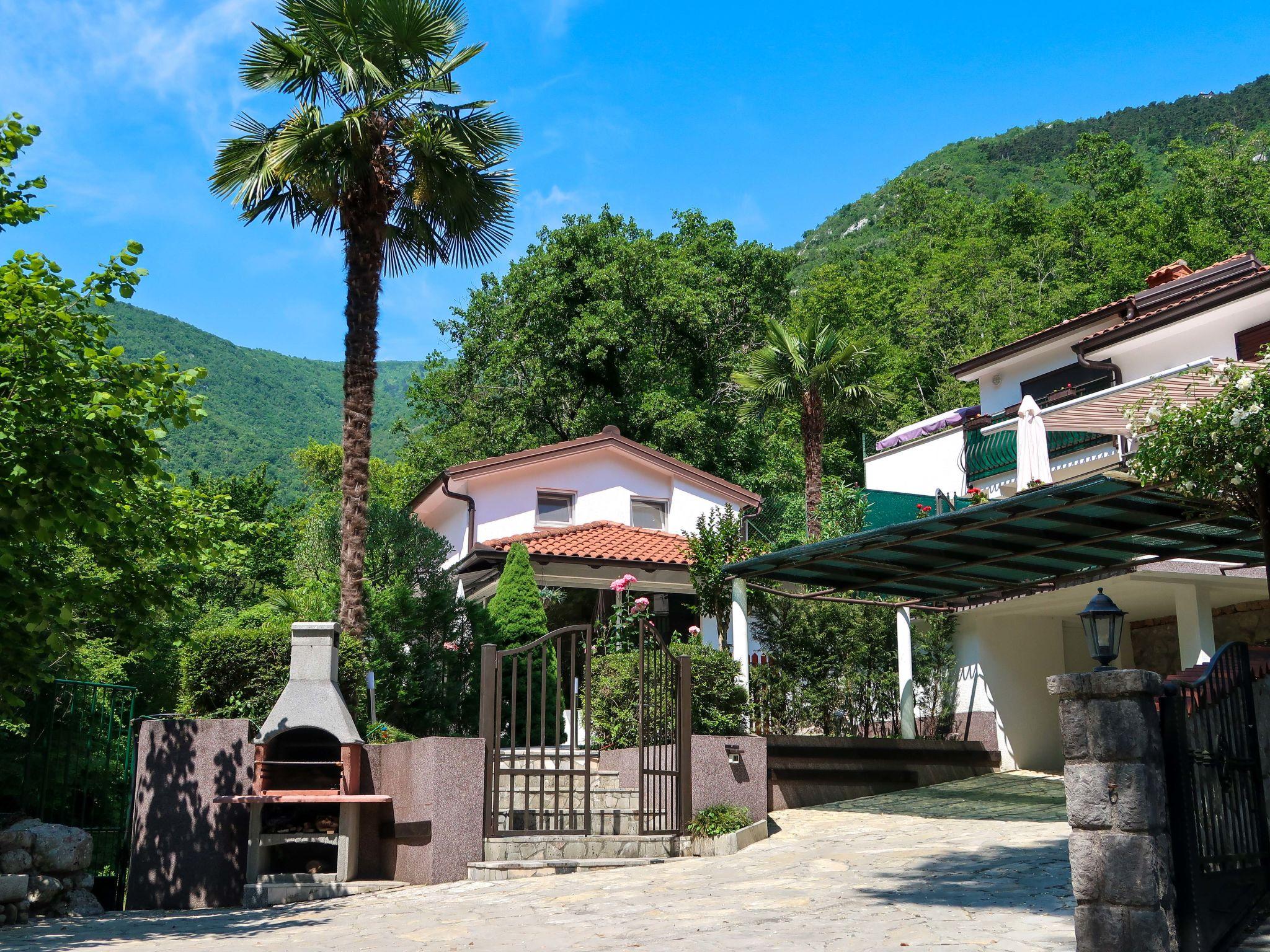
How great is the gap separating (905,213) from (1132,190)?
1193 centimetres

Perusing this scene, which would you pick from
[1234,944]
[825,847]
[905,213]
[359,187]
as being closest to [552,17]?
[359,187]

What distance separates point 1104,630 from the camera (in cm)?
685

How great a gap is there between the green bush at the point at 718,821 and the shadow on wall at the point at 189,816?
4666 mm

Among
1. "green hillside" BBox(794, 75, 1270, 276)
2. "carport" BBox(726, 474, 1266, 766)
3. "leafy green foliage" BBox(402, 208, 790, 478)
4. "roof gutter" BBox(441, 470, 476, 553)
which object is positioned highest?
"green hillside" BBox(794, 75, 1270, 276)

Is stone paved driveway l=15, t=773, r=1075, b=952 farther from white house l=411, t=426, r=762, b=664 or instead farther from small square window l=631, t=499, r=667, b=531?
small square window l=631, t=499, r=667, b=531

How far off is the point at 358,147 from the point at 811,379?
1514 centimetres

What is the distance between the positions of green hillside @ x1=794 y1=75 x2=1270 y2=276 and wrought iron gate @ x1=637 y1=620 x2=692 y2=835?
51.5 metres

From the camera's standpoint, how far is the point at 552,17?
18047mm

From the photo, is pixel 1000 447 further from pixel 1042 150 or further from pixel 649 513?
pixel 1042 150

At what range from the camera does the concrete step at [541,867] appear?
11.1m

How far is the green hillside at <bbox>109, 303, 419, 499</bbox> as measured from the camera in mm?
74500

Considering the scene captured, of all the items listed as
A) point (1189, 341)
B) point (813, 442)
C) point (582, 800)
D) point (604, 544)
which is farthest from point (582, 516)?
point (582, 800)

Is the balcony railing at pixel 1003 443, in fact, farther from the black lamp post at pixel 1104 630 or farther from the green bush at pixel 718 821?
the black lamp post at pixel 1104 630

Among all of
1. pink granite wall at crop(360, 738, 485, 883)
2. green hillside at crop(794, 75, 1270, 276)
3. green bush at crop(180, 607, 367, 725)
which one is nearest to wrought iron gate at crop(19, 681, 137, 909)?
green bush at crop(180, 607, 367, 725)
